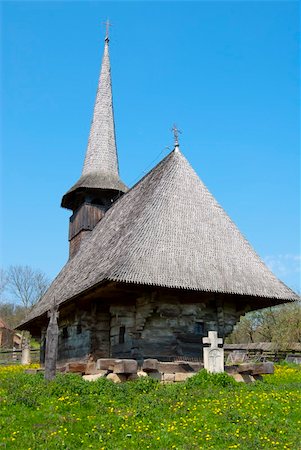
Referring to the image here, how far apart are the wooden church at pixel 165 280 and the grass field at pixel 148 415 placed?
290cm

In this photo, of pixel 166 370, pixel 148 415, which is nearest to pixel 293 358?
pixel 166 370

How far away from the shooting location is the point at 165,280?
38.0 ft

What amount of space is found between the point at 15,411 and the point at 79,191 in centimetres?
1433

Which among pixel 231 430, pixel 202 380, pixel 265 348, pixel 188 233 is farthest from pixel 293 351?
pixel 231 430

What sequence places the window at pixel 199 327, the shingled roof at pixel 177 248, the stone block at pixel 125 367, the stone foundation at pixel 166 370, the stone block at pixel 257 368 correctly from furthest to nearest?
the window at pixel 199 327, the shingled roof at pixel 177 248, the stone block at pixel 257 368, the stone foundation at pixel 166 370, the stone block at pixel 125 367

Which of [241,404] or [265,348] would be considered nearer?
[241,404]

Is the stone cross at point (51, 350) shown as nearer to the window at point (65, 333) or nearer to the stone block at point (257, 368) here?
the stone block at point (257, 368)

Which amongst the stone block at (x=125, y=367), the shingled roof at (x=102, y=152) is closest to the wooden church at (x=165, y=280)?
the stone block at (x=125, y=367)

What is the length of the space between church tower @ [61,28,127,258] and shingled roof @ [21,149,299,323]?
14.6 feet

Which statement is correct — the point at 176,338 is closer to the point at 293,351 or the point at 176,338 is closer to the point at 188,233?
the point at 188,233

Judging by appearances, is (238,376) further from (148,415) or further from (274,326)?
(274,326)

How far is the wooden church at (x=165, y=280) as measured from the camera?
12070 mm

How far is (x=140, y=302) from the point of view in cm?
1252

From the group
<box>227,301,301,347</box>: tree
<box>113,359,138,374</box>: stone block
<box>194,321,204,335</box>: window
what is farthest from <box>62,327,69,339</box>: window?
<box>227,301,301,347</box>: tree
